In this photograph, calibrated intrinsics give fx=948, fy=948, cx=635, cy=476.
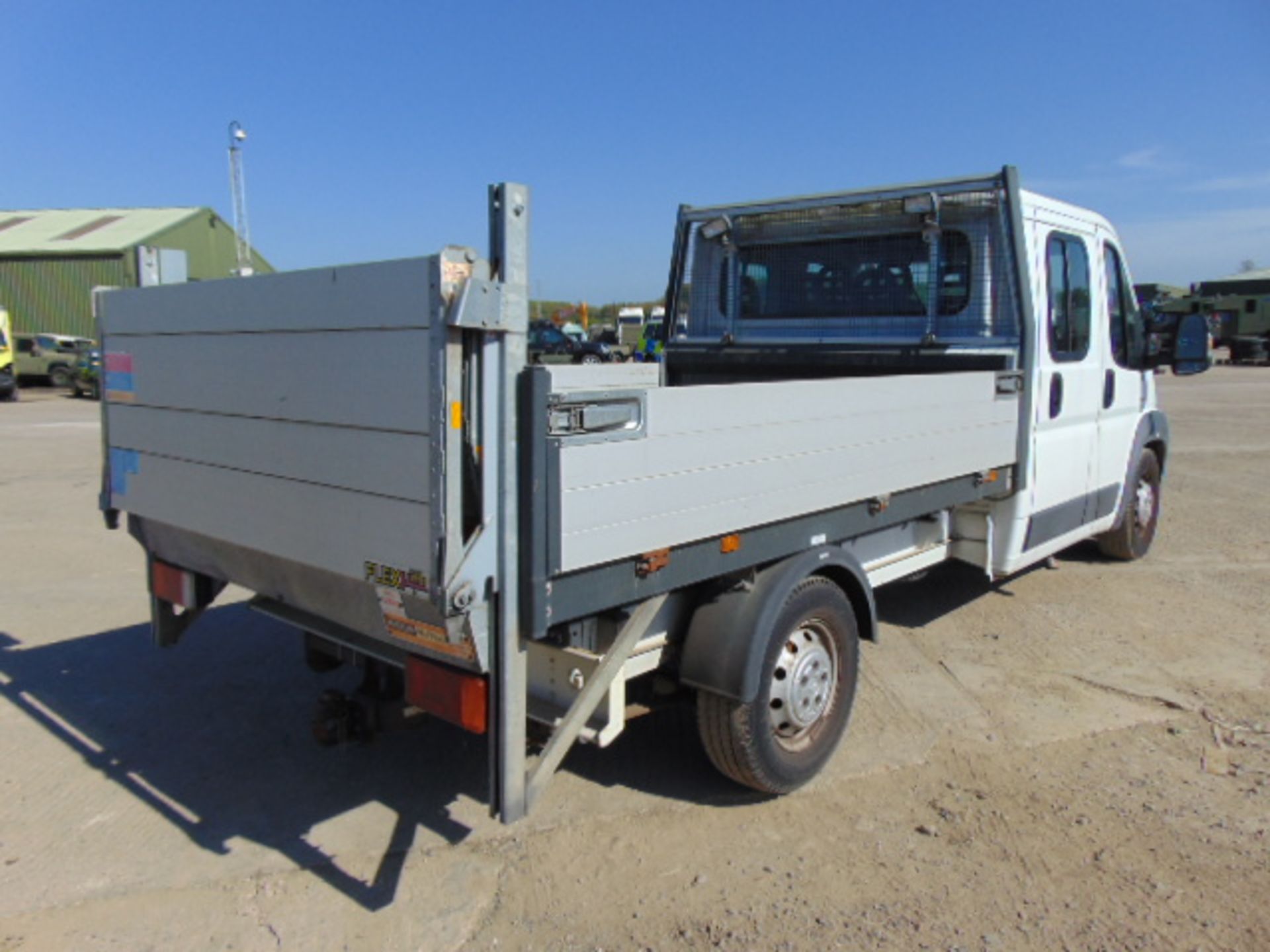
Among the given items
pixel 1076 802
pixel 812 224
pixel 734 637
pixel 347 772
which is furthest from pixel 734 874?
pixel 812 224

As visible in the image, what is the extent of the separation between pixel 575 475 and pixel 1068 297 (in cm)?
390

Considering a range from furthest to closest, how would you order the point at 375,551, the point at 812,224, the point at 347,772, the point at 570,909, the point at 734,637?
the point at 812,224, the point at 347,772, the point at 734,637, the point at 570,909, the point at 375,551

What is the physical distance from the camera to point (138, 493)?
145 inches

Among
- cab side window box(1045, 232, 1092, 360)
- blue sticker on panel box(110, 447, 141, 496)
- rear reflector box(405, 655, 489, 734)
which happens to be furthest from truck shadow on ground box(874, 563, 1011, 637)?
blue sticker on panel box(110, 447, 141, 496)

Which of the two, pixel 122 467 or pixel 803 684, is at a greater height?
pixel 122 467

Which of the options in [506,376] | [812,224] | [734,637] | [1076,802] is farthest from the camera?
[812,224]

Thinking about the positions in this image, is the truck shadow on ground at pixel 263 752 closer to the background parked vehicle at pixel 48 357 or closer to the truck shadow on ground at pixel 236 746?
the truck shadow on ground at pixel 236 746

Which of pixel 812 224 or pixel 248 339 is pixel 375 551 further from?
pixel 812 224

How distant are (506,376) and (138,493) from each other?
205 cm

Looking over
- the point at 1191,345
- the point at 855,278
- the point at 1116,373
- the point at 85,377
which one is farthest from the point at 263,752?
the point at 85,377

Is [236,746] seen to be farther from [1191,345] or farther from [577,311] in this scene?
[577,311]

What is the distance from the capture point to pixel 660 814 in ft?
11.6

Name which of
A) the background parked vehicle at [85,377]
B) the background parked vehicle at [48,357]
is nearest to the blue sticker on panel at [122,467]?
the background parked vehicle at [85,377]

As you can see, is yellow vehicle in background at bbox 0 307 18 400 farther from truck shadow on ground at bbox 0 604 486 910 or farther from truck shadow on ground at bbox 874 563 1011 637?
truck shadow on ground at bbox 874 563 1011 637
